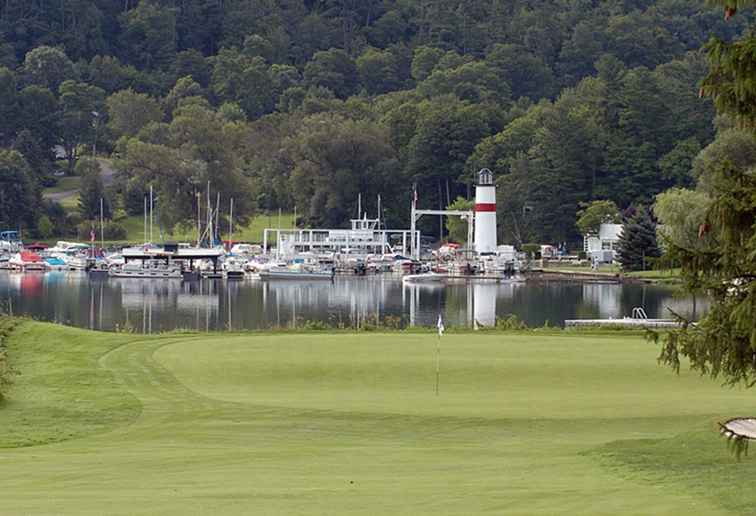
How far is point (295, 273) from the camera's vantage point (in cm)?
10106

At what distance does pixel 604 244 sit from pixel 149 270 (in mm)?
31321

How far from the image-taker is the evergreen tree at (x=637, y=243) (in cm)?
Result: 9444

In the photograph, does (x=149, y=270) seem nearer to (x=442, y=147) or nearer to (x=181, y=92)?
(x=442, y=147)

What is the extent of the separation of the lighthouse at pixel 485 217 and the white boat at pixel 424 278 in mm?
8856

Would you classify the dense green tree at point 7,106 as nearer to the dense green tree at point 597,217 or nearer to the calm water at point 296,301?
the calm water at point 296,301

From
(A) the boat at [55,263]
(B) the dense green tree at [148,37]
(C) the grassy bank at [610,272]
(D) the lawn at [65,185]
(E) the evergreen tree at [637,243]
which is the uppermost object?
(B) the dense green tree at [148,37]

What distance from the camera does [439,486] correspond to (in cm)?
1797

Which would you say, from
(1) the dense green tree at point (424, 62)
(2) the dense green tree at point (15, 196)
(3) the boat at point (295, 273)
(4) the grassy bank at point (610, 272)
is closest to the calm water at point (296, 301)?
(3) the boat at point (295, 273)

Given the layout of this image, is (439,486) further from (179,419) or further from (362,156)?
(362,156)

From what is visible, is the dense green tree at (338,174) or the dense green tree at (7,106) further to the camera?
the dense green tree at (7,106)

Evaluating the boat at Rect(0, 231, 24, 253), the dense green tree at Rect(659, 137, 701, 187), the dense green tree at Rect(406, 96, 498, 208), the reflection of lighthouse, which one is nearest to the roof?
the dense green tree at Rect(659, 137, 701, 187)

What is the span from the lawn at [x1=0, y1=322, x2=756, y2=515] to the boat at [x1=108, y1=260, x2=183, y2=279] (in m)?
61.5

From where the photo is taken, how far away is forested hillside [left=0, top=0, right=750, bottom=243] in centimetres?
11875

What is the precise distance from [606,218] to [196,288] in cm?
3354
